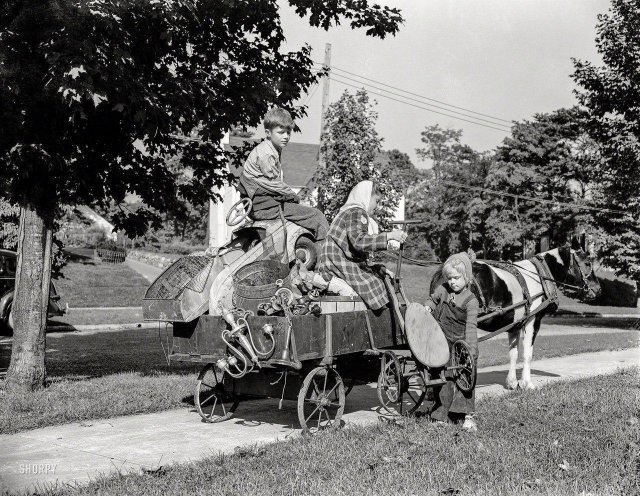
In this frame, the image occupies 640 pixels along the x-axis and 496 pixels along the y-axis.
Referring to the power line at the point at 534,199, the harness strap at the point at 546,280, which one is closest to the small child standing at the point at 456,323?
the harness strap at the point at 546,280

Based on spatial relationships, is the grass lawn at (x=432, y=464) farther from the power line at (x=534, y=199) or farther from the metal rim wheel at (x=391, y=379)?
the power line at (x=534, y=199)

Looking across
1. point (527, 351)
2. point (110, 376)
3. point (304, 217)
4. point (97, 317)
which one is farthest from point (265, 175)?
point (97, 317)

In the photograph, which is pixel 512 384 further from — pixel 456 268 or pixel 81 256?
pixel 81 256

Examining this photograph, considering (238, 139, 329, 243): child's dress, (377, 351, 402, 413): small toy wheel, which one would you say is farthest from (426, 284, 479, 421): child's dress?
(238, 139, 329, 243): child's dress

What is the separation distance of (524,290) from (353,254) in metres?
3.55

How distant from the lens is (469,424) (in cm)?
731

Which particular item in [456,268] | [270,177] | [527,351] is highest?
[270,177]

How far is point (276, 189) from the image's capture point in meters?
7.70

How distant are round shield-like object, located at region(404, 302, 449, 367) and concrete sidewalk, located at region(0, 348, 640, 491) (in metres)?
1.11

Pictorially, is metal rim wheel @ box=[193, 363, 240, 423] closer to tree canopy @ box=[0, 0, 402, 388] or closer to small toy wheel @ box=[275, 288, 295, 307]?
small toy wheel @ box=[275, 288, 295, 307]

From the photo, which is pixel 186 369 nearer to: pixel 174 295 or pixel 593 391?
pixel 174 295

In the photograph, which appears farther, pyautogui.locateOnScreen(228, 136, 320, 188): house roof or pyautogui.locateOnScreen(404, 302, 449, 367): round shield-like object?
pyautogui.locateOnScreen(228, 136, 320, 188): house roof

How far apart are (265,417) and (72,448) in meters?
2.27

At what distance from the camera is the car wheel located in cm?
802
